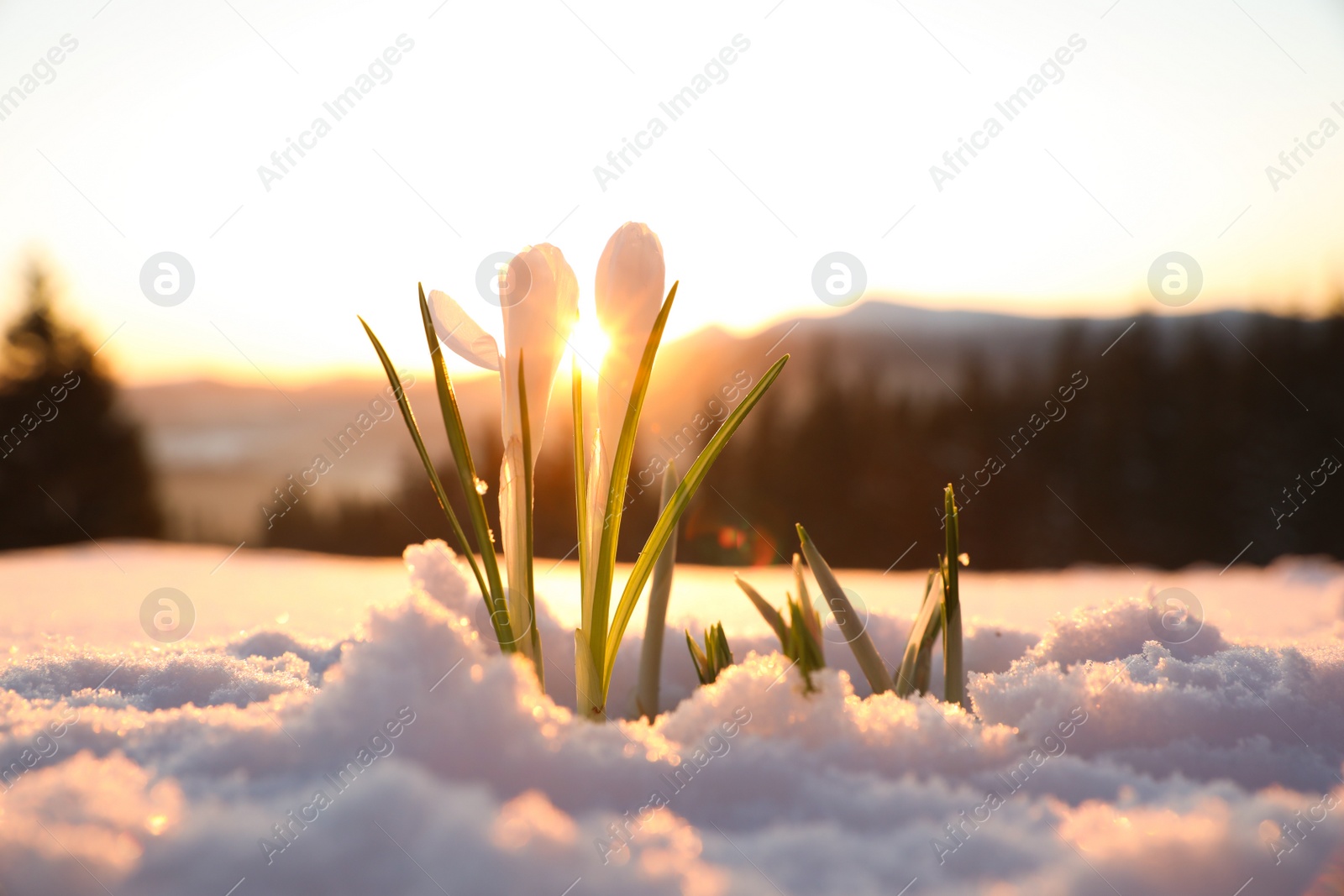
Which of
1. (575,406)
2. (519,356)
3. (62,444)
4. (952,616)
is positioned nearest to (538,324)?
(519,356)

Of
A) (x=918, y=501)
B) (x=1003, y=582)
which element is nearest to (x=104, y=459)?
(x=918, y=501)

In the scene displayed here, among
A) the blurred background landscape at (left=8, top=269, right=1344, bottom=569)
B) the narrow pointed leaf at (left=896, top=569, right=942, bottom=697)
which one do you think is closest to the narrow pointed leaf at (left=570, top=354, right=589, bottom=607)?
the narrow pointed leaf at (left=896, top=569, right=942, bottom=697)

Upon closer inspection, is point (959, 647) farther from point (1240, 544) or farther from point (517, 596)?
point (1240, 544)

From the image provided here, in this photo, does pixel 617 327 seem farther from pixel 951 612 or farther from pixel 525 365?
pixel 951 612

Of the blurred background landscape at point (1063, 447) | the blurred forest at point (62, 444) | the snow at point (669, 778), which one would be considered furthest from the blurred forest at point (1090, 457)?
the snow at point (669, 778)

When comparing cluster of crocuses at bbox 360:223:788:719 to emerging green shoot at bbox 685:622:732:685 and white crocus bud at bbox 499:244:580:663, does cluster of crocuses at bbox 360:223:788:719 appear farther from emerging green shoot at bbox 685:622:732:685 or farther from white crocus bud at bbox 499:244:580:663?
emerging green shoot at bbox 685:622:732:685

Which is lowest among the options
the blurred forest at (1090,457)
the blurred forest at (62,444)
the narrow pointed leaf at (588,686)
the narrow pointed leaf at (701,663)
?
the blurred forest at (62,444)

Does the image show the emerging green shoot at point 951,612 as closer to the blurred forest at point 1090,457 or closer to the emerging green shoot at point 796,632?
the emerging green shoot at point 796,632
